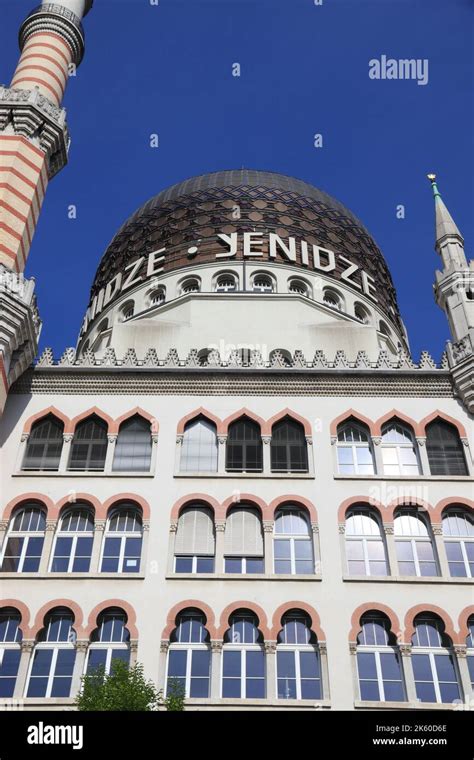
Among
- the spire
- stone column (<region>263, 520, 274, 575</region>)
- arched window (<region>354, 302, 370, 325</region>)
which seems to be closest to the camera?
stone column (<region>263, 520, 274, 575</region>)

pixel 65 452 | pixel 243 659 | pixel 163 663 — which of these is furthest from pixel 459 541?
pixel 65 452

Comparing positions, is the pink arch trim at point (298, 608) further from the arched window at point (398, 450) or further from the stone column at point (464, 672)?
the arched window at point (398, 450)

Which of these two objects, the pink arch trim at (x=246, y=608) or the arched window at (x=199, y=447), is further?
the arched window at (x=199, y=447)

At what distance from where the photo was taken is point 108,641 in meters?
18.9

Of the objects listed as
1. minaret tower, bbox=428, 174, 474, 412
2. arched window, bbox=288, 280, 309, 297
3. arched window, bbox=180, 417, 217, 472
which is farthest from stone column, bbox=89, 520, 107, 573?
arched window, bbox=288, 280, 309, 297

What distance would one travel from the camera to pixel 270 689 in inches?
709

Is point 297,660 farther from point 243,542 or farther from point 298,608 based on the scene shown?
point 243,542

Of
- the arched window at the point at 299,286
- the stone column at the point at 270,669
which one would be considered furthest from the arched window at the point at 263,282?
the stone column at the point at 270,669

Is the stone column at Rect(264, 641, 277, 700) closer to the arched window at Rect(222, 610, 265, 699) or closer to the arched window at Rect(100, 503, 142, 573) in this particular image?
the arched window at Rect(222, 610, 265, 699)

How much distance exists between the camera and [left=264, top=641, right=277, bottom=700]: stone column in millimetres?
17969

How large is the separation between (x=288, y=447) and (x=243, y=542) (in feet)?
11.0

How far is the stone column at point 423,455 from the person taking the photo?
72.3 feet

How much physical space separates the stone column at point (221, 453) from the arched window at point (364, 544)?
3813 millimetres

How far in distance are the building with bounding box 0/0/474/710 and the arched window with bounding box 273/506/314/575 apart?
5cm
